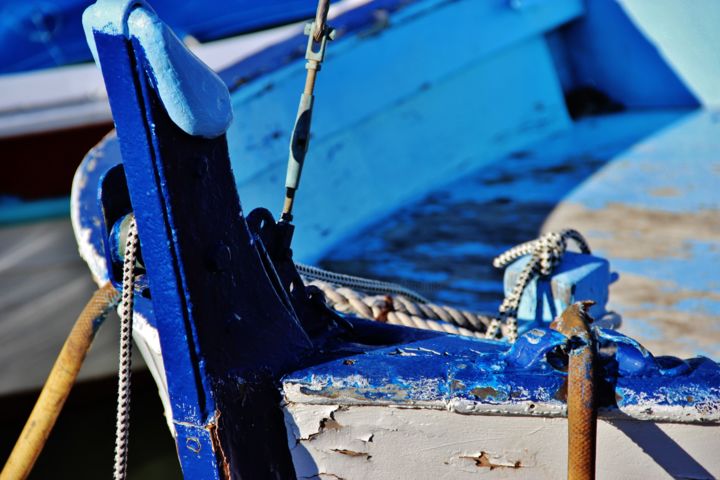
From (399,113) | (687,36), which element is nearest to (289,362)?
(399,113)

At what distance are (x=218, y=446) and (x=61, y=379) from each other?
1.59 ft

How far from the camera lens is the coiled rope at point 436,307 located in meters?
1.52

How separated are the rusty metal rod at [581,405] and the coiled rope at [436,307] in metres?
0.56

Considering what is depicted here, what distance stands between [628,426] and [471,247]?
1.53 m

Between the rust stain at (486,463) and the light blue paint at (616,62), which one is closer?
the rust stain at (486,463)

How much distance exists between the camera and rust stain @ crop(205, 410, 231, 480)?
0.96 meters

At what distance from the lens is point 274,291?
1.06m

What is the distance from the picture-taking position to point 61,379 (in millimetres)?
1334

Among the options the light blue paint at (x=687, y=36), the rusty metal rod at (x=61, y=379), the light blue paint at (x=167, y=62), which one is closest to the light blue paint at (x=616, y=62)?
the light blue paint at (x=687, y=36)

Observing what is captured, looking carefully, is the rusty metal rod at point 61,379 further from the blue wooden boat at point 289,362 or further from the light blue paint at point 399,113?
the light blue paint at point 399,113

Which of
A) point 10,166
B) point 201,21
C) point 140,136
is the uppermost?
point 201,21

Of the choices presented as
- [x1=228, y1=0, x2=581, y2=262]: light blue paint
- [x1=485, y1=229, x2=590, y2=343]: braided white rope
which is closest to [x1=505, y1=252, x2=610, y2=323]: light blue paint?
[x1=485, y1=229, x2=590, y2=343]: braided white rope

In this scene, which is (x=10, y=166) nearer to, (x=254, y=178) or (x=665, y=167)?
(x=254, y=178)

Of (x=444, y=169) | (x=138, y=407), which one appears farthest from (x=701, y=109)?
(x=138, y=407)
